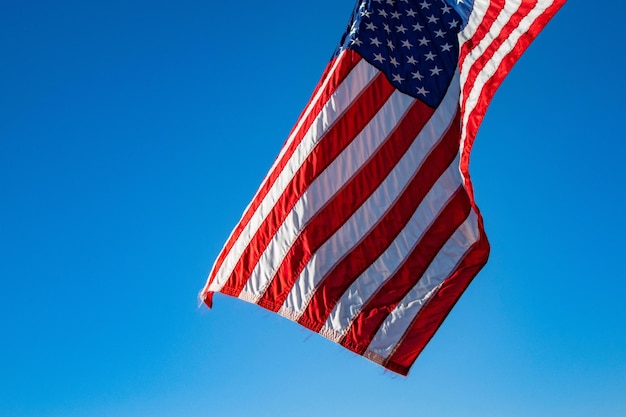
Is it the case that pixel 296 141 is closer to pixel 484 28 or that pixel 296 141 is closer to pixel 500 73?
pixel 500 73

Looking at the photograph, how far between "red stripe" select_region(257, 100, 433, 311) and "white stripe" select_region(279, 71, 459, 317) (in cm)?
7

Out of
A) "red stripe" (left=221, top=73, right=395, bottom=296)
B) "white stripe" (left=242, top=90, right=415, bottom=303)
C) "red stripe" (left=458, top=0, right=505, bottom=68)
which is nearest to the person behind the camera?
"white stripe" (left=242, top=90, right=415, bottom=303)

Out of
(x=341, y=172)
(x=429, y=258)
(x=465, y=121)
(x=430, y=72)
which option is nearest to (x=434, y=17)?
(x=430, y=72)

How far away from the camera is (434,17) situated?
1362cm

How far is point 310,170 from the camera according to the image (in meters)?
12.5

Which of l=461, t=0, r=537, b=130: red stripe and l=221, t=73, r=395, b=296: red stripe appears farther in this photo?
l=461, t=0, r=537, b=130: red stripe

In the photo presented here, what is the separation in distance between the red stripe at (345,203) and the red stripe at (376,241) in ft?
1.34

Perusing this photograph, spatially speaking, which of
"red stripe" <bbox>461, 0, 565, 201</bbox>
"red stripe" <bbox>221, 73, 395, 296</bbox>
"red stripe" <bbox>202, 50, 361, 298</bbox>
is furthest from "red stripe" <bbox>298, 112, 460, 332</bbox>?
"red stripe" <bbox>202, 50, 361, 298</bbox>

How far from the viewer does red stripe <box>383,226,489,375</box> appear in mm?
11867

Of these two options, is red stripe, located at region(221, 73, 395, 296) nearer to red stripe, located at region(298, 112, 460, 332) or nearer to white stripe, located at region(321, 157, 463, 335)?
red stripe, located at region(298, 112, 460, 332)

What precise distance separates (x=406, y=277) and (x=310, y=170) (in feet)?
7.14

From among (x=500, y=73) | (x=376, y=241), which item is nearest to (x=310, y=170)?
(x=376, y=241)

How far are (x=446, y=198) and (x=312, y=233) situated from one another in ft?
6.84

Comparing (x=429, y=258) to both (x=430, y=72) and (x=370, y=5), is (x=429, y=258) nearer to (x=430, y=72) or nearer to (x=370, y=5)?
(x=430, y=72)
